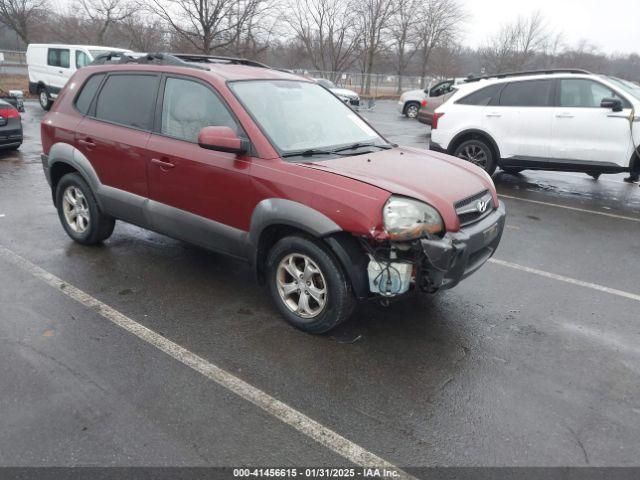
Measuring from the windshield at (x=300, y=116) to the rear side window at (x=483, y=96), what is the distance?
4785 millimetres

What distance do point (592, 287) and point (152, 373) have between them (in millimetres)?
3862

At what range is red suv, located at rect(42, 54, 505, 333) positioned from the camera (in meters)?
3.19

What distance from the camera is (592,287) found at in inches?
180

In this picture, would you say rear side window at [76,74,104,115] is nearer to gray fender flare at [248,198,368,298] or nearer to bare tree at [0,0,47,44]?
gray fender flare at [248,198,368,298]

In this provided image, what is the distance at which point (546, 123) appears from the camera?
797 cm

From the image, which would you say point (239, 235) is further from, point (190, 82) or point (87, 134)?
point (87, 134)

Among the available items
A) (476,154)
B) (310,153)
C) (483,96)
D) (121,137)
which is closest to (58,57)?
(483,96)

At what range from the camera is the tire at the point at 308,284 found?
130 inches

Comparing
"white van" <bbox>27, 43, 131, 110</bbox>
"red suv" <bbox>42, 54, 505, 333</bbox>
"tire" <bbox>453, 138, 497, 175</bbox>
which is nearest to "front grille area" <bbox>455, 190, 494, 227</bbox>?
"red suv" <bbox>42, 54, 505, 333</bbox>

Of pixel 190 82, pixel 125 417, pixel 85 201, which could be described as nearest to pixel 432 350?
pixel 125 417

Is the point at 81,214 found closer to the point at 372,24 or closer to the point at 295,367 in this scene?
the point at 295,367

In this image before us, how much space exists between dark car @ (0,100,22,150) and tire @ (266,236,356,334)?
8.50 meters

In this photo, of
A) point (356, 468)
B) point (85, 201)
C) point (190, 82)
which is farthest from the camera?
point (85, 201)

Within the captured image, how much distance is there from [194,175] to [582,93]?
262 inches
